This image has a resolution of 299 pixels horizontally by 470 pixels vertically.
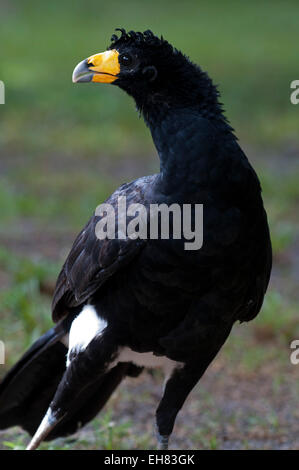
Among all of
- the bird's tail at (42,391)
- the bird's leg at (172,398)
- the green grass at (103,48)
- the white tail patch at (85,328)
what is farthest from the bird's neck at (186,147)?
the green grass at (103,48)

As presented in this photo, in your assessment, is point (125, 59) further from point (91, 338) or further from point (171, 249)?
point (91, 338)

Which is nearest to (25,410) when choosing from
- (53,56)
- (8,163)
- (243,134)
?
(8,163)

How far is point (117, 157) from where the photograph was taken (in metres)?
9.23

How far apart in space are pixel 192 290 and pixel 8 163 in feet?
20.8

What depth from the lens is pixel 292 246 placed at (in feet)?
21.8

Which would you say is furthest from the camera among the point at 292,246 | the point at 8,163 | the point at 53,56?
the point at 53,56

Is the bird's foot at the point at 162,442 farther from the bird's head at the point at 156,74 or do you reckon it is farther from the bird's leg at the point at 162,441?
the bird's head at the point at 156,74

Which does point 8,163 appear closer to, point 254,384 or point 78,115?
point 78,115

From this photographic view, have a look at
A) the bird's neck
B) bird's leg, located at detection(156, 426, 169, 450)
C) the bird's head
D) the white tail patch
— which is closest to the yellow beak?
the bird's head

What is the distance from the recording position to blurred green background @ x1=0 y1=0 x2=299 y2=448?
4.48m

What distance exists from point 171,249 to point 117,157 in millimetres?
6474

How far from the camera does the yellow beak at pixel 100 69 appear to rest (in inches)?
121

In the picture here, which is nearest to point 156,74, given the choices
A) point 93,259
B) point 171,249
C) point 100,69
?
point 100,69

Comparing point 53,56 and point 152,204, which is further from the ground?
point 53,56
